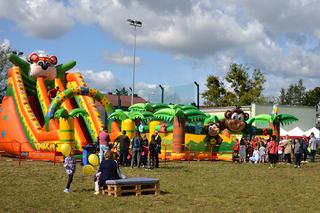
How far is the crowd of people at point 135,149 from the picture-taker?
726 inches

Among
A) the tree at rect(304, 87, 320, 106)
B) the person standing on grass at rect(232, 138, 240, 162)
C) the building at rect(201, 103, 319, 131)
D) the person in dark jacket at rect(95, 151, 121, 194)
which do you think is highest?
the tree at rect(304, 87, 320, 106)

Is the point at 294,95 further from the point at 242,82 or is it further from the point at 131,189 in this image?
the point at 131,189

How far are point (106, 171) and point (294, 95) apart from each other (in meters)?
67.5

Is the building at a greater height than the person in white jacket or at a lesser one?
greater

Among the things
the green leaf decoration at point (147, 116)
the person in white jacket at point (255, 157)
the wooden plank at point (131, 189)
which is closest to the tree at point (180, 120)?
the green leaf decoration at point (147, 116)

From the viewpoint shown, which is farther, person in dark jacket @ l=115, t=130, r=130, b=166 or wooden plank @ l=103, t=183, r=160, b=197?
person in dark jacket @ l=115, t=130, r=130, b=166

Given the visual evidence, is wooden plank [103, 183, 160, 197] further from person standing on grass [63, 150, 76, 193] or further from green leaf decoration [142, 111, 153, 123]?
green leaf decoration [142, 111, 153, 123]

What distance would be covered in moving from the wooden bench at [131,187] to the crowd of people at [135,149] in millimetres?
6213

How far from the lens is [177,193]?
1215cm

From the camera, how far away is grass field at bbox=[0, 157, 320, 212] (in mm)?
10078

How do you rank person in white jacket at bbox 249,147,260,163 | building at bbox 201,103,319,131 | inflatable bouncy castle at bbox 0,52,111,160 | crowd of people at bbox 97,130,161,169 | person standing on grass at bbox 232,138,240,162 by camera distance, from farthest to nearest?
1. building at bbox 201,103,319,131
2. person standing on grass at bbox 232,138,240,162
3. person in white jacket at bbox 249,147,260,163
4. inflatable bouncy castle at bbox 0,52,111,160
5. crowd of people at bbox 97,130,161,169

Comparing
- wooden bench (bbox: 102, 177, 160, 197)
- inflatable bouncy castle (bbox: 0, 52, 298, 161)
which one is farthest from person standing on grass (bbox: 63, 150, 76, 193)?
inflatable bouncy castle (bbox: 0, 52, 298, 161)

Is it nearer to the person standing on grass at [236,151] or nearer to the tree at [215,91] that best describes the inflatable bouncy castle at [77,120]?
the person standing on grass at [236,151]

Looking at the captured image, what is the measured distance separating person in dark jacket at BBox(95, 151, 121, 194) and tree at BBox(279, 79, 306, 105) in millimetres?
65909
